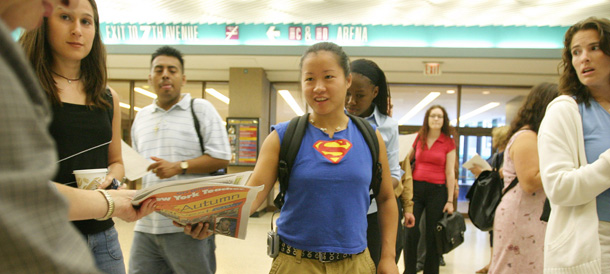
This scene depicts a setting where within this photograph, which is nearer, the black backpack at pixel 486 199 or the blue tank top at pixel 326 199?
the blue tank top at pixel 326 199

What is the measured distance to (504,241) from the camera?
6.38 ft

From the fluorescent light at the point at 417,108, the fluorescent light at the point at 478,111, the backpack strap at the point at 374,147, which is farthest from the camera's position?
the fluorescent light at the point at 417,108

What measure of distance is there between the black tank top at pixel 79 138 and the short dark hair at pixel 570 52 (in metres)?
1.97

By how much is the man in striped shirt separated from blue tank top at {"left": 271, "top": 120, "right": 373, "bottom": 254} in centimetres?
85

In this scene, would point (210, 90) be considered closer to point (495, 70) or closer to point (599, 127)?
point (495, 70)

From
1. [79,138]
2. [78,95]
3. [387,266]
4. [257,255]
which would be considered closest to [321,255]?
[387,266]

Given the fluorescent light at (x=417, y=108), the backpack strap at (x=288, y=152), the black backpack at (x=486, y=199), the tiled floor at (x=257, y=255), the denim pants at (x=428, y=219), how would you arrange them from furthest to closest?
1. the fluorescent light at (x=417, y=108)
2. the tiled floor at (x=257, y=255)
3. the denim pants at (x=428, y=219)
4. the black backpack at (x=486, y=199)
5. the backpack strap at (x=288, y=152)

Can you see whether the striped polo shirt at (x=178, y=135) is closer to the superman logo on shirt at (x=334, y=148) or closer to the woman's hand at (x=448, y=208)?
the superman logo on shirt at (x=334, y=148)

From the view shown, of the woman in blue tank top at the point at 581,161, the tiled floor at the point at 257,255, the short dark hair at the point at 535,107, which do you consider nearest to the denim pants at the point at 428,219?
the tiled floor at the point at 257,255

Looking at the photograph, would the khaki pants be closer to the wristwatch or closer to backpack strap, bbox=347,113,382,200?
backpack strap, bbox=347,113,382,200

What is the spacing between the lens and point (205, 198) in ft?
3.39

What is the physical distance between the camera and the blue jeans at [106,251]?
1228 mm

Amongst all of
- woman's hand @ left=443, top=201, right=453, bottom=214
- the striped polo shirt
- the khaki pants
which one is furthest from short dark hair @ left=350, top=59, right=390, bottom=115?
woman's hand @ left=443, top=201, right=453, bottom=214

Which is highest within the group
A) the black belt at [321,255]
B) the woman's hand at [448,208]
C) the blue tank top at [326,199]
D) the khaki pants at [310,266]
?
the blue tank top at [326,199]
